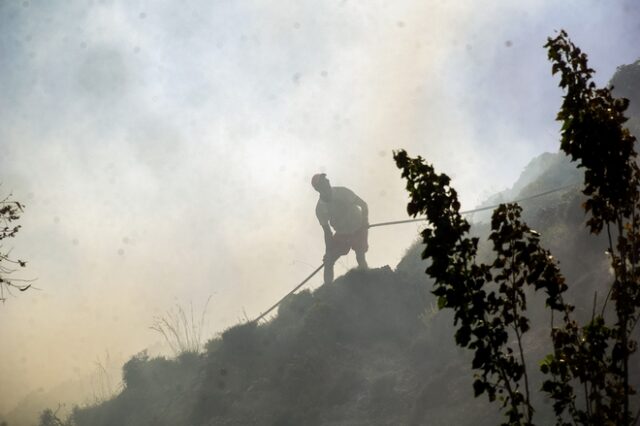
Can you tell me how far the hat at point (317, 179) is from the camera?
1573 centimetres

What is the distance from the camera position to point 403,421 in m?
10.1

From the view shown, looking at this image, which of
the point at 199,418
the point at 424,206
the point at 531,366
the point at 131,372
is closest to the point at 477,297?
the point at 424,206

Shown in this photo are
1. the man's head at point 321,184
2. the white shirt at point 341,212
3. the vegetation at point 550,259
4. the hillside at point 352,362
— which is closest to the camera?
the vegetation at point 550,259

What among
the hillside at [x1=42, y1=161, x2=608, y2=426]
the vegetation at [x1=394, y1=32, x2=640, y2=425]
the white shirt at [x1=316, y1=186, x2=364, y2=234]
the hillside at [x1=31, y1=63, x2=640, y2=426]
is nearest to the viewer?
the vegetation at [x1=394, y1=32, x2=640, y2=425]

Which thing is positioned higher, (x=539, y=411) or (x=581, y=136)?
(x=581, y=136)

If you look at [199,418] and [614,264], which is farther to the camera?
[199,418]

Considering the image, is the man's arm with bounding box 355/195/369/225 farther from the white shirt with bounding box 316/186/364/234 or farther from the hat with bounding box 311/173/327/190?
the hat with bounding box 311/173/327/190

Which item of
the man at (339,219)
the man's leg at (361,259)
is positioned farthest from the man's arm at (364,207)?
the man's leg at (361,259)

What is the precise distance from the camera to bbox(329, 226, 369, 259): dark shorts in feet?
52.7

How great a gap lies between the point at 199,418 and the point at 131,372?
5.50 meters

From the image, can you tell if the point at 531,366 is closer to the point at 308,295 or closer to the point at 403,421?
the point at 403,421

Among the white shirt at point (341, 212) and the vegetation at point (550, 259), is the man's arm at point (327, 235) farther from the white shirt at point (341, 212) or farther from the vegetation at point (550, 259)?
the vegetation at point (550, 259)

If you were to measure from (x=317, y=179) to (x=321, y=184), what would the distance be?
23cm

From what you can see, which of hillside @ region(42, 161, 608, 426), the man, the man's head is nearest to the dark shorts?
the man
